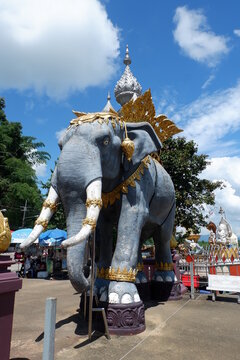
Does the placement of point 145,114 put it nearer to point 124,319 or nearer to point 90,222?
point 90,222

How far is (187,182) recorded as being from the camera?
41.1 feet

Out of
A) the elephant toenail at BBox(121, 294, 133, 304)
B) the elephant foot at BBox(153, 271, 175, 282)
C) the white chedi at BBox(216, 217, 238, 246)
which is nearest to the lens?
the elephant toenail at BBox(121, 294, 133, 304)

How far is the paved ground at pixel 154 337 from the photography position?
9.53 feet

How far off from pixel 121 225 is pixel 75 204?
100 centimetres

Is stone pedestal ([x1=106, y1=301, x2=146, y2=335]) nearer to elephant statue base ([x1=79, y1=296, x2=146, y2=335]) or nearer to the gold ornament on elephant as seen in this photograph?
elephant statue base ([x1=79, y1=296, x2=146, y2=335])

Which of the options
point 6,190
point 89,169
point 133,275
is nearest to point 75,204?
point 89,169

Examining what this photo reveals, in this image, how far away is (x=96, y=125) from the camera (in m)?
3.80

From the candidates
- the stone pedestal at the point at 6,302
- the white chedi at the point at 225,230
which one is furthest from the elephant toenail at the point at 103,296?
the white chedi at the point at 225,230

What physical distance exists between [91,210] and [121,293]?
1296 millimetres

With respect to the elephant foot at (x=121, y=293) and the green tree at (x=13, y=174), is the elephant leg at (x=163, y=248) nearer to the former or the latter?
the elephant foot at (x=121, y=293)

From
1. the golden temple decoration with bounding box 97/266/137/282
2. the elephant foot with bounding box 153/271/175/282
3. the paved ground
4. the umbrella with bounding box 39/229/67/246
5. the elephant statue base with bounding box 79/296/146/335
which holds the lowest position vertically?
the paved ground

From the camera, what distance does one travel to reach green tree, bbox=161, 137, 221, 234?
12.1m

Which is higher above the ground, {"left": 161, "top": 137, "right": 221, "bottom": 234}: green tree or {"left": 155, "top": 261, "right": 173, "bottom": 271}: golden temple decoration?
{"left": 161, "top": 137, "right": 221, "bottom": 234}: green tree

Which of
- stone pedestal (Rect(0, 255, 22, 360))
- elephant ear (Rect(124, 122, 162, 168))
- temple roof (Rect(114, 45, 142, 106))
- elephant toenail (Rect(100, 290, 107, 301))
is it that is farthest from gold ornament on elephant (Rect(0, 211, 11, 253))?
temple roof (Rect(114, 45, 142, 106))
